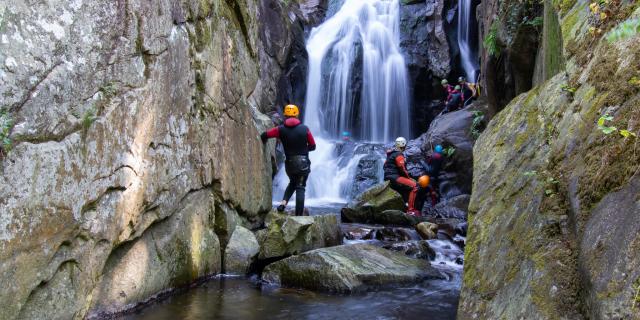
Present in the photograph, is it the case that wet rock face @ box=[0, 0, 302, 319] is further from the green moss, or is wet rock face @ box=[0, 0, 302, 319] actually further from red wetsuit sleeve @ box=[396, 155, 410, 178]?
red wetsuit sleeve @ box=[396, 155, 410, 178]

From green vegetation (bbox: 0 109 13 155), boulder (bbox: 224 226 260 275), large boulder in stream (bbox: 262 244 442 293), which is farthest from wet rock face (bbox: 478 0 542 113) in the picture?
green vegetation (bbox: 0 109 13 155)

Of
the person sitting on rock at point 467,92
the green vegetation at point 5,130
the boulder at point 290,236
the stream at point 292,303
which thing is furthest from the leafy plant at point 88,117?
the person sitting on rock at point 467,92

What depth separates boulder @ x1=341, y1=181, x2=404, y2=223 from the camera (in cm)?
1120

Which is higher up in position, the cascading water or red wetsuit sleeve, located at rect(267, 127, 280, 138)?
the cascading water

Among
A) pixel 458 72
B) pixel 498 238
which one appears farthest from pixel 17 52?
pixel 458 72

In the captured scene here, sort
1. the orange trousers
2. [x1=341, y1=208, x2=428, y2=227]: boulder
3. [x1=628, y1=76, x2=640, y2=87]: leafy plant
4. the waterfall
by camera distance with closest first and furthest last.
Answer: [x1=628, y1=76, x2=640, y2=87]: leafy plant → [x1=341, y1=208, x2=428, y2=227]: boulder → the orange trousers → the waterfall

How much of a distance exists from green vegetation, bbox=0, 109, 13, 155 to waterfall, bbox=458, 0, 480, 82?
748 inches

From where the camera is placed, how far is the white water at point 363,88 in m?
20.7

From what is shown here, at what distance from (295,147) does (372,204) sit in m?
3.31

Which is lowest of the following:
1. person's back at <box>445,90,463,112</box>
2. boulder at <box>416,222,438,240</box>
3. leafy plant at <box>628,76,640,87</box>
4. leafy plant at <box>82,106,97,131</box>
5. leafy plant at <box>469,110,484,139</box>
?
boulder at <box>416,222,438,240</box>

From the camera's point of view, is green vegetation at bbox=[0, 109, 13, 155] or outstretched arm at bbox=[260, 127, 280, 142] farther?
outstretched arm at bbox=[260, 127, 280, 142]

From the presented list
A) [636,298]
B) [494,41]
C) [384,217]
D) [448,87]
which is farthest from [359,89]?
[636,298]

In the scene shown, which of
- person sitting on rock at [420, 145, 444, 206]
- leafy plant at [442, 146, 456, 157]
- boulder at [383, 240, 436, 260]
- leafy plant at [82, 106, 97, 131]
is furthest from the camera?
leafy plant at [442, 146, 456, 157]

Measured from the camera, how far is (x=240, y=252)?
658 cm
